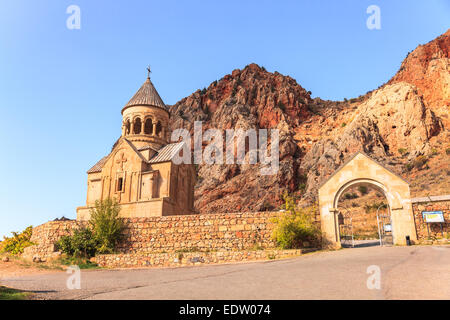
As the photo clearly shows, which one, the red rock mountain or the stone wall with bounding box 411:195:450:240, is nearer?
the stone wall with bounding box 411:195:450:240

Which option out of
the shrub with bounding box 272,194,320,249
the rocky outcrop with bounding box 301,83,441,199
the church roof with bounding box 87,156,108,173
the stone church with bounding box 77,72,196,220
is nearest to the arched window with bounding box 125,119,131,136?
the stone church with bounding box 77,72,196,220

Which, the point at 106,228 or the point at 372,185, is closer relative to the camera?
the point at 372,185

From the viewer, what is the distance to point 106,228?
17.4m

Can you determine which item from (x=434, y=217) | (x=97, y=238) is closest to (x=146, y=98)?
(x=97, y=238)

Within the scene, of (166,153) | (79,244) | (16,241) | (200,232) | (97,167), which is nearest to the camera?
(200,232)

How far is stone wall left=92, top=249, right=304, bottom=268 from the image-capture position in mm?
14664

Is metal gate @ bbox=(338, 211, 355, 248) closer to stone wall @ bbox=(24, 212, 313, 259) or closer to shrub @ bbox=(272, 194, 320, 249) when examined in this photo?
shrub @ bbox=(272, 194, 320, 249)

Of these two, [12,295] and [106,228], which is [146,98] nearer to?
[106,228]

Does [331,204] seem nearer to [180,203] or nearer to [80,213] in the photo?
[180,203]

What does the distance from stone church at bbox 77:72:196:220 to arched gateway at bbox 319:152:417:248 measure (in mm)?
10867

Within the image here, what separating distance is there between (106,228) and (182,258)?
15.8ft

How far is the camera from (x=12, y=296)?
23.0 ft
